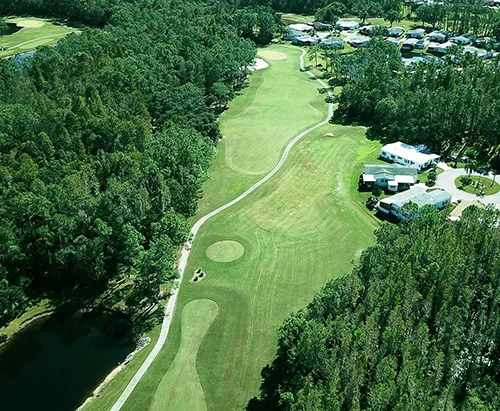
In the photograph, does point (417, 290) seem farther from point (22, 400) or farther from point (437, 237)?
point (22, 400)

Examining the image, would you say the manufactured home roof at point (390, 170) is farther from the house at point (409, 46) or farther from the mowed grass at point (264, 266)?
the house at point (409, 46)

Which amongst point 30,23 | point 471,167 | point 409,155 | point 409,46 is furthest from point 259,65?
point 30,23

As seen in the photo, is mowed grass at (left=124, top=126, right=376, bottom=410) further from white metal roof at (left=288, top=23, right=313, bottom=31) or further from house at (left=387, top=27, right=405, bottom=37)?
white metal roof at (left=288, top=23, right=313, bottom=31)

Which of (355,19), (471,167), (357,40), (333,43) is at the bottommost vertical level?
(471,167)

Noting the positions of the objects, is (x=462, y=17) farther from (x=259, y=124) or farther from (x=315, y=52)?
(x=259, y=124)

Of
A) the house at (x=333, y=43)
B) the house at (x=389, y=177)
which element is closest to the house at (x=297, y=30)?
the house at (x=333, y=43)

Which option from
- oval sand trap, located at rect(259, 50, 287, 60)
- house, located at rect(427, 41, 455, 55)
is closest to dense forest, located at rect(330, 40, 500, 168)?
house, located at rect(427, 41, 455, 55)
